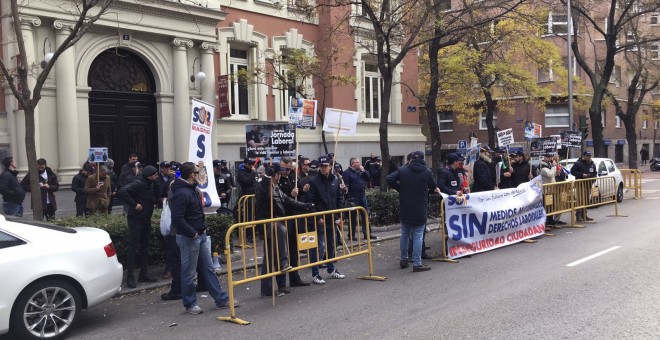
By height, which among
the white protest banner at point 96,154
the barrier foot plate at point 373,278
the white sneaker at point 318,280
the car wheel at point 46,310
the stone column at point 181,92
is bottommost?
the barrier foot plate at point 373,278

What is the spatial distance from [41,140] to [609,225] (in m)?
14.2

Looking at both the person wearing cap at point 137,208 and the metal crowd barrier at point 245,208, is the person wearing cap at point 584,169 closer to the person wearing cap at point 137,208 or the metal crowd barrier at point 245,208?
the metal crowd barrier at point 245,208

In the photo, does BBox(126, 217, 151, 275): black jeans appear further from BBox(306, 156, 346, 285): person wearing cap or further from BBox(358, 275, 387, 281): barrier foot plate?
BBox(358, 275, 387, 281): barrier foot plate

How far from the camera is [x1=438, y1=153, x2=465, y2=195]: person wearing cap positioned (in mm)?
10555

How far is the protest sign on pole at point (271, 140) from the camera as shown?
38.5ft

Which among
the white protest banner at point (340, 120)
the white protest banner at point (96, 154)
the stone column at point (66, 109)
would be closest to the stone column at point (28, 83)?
the stone column at point (66, 109)

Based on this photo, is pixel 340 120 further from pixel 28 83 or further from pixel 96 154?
pixel 28 83

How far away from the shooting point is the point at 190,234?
693cm

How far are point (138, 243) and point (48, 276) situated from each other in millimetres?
2480

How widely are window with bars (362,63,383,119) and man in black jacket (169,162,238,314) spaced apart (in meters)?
17.3

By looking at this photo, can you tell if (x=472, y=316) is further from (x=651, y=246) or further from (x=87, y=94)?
(x=87, y=94)

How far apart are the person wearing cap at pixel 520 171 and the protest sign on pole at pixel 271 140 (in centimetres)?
536

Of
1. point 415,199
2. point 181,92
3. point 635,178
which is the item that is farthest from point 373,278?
point 635,178

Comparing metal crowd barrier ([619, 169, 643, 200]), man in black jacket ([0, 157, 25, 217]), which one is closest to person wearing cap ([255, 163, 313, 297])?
man in black jacket ([0, 157, 25, 217])
